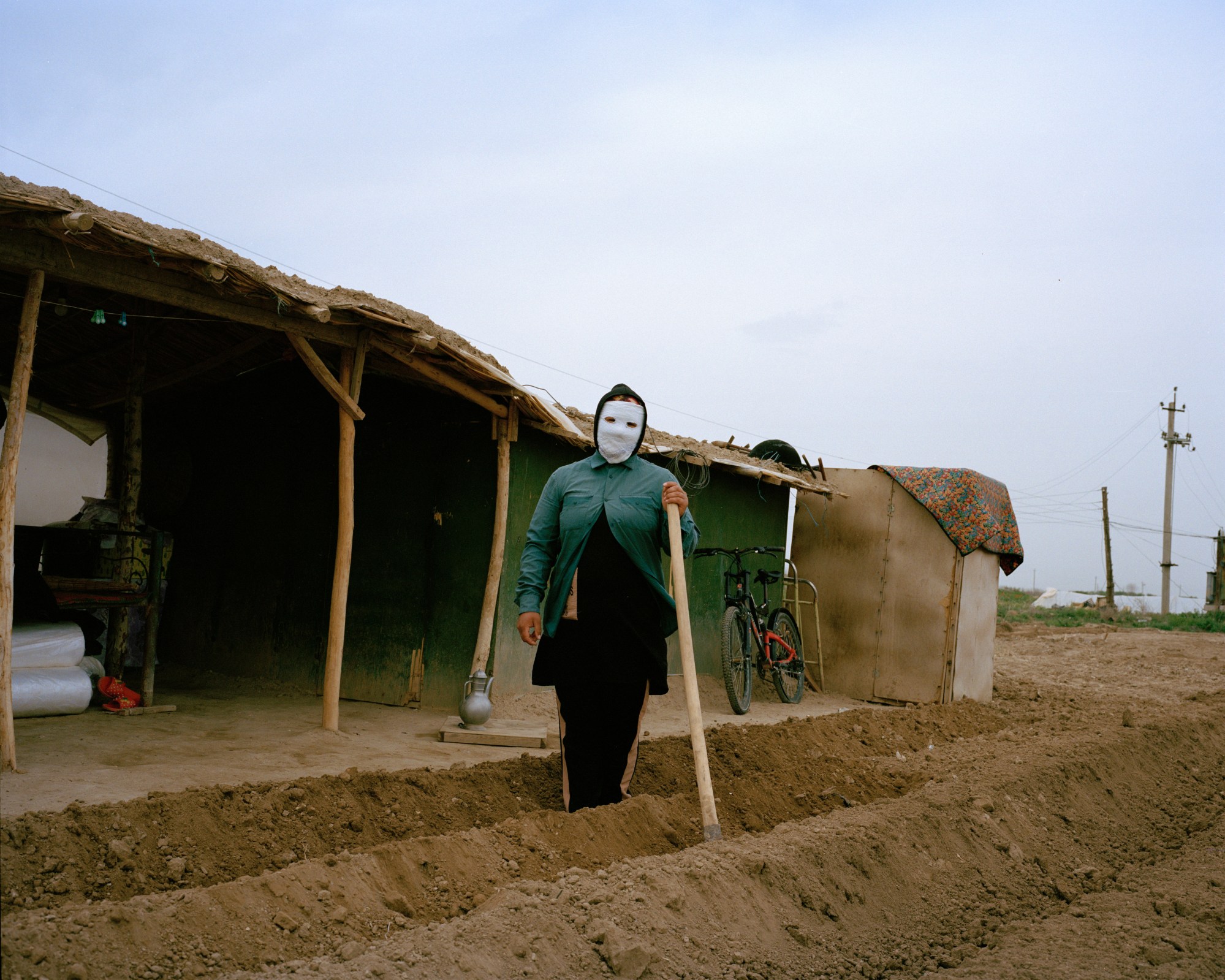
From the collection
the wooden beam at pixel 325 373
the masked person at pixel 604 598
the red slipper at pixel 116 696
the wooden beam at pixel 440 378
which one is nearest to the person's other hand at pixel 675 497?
the masked person at pixel 604 598

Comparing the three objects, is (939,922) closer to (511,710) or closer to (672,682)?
(511,710)

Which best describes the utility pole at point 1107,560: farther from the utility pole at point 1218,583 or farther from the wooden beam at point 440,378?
the wooden beam at point 440,378

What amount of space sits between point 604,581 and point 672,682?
476 cm

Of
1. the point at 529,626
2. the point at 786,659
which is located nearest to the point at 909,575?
the point at 786,659

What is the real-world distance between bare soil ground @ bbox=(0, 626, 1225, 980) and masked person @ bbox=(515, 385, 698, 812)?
0.27 m

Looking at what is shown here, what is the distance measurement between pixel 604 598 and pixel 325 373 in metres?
2.60

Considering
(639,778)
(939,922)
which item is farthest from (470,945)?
(639,778)

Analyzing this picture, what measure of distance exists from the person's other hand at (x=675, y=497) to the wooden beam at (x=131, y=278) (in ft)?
8.81

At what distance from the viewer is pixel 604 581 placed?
4012mm

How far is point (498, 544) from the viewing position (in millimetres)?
6527

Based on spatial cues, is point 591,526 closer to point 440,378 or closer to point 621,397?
point 621,397

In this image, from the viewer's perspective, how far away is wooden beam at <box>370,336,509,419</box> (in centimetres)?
591

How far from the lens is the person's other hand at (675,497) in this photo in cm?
397

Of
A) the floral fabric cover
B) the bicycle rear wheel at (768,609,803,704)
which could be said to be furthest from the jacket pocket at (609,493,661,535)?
the floral fabric cover
